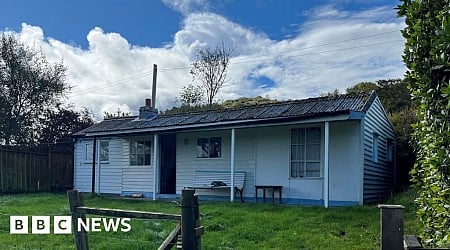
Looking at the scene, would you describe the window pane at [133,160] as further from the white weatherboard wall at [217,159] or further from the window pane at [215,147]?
the window pane at [215,147]

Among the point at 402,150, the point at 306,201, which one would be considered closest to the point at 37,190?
the point at 306,201

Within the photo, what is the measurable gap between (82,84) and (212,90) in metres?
7.73

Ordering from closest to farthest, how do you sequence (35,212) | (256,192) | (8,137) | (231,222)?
(231,222), (35,212), (256,192), (8,137)

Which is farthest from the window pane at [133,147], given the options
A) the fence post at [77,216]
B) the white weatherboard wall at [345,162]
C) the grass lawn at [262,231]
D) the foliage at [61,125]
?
the fence post at [77,216]

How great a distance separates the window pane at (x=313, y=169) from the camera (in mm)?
12547

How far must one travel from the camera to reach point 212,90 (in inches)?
1062

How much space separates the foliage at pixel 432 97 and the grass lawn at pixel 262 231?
3.41 m

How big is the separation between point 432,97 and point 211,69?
24276 mm

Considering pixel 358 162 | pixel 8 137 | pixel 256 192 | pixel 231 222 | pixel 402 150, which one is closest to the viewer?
pixel 231 222

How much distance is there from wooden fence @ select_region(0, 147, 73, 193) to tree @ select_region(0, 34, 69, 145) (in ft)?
9.76

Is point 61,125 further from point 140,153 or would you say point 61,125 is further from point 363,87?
point 363,87

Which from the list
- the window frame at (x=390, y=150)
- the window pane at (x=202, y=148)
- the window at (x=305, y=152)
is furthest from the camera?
the window frame at (x=390, y=150)

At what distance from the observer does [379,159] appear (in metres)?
14.3

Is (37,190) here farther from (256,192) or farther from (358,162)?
(358,162)
